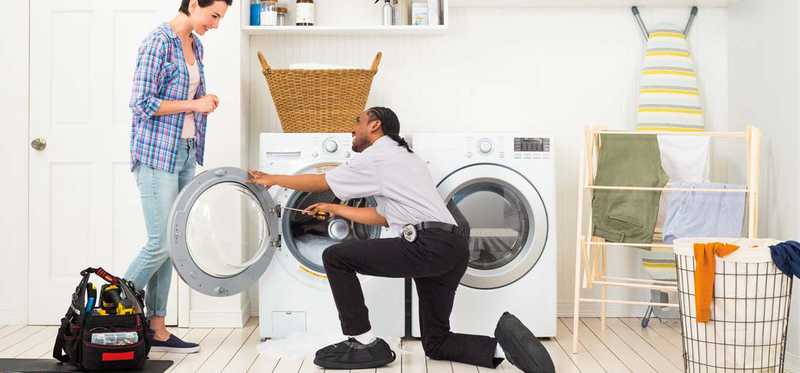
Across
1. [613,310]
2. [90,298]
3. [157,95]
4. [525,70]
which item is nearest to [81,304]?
[90,298]

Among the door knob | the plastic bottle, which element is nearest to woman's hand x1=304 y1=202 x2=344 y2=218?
the plastic bottle

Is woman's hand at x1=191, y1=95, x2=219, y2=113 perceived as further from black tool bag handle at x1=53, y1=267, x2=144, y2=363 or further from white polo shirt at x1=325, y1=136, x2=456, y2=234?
black tool bag handle at x1=53, y1=267, x2=144, y2=363

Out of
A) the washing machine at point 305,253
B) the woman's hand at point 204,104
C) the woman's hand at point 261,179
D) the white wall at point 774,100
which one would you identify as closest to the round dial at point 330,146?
the washing machine at point 305,253

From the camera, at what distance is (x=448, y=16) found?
3.79 metres

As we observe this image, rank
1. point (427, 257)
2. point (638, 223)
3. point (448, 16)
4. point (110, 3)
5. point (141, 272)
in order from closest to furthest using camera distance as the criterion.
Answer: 1. point (427, 257)
2. point (141, 272)
3. point (638, 223)
4. point (110, 3)
5. point (448, 16)

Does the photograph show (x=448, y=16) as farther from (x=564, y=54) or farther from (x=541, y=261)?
(x=541, y=261)

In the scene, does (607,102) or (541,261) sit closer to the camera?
(541,261)

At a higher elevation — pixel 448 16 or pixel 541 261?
pixel 448 16

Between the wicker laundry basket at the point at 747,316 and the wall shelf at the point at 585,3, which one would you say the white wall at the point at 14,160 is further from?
the wicker laundry basket at the point at 747,316

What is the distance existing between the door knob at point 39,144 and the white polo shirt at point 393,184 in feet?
5.05

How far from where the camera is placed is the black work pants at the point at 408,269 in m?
2.76

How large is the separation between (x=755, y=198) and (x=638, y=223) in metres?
0.45

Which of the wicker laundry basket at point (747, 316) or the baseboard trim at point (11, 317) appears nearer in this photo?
the wicker laundry basket at point (747, 316)

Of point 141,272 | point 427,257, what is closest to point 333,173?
point 427,257
